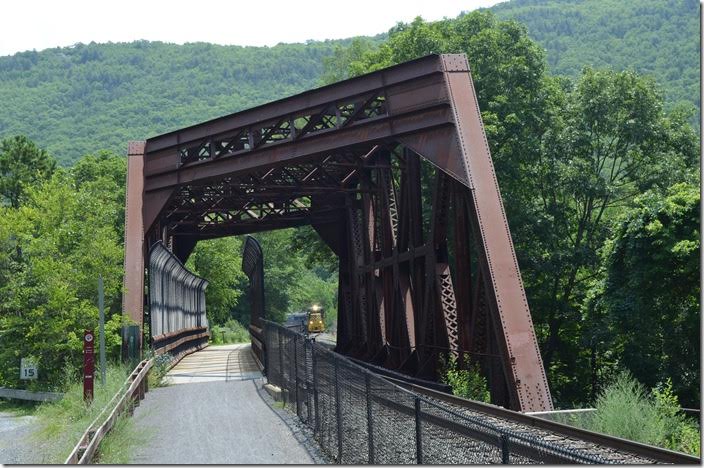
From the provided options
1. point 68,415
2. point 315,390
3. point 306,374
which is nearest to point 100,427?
point 315,390

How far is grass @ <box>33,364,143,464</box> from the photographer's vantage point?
16.0 meters

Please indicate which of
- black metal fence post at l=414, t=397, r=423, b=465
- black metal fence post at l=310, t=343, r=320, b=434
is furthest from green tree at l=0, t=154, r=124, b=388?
black metal fence post at l=414, t=397, r=423, b=465

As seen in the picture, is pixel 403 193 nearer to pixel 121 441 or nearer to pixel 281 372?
pixel 281 372

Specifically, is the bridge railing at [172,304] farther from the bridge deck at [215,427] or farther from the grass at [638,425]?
the grass at [638,425]

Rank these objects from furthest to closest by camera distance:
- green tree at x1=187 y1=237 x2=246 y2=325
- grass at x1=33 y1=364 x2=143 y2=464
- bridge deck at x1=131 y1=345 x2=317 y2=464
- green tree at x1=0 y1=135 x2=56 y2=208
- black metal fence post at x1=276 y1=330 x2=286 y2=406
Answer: green tree at x1=187 y1=237 x2=246 y2=325
green tree at x1=0 y1=135 x2=56 y2=208
black metal fence post at x1=276 y1=330 x2=286 y2=406
grass at x1=33 y1=364 x2=143 y2=464
bridge deck at x1=131 y1=345 x2=317 y2=464

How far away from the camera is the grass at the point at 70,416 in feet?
52.5

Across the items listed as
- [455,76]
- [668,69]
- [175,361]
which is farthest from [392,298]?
[668,69]

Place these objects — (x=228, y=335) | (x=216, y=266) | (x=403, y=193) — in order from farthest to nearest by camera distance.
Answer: (x=228, y=335) < (x=216, y=266) < (x=403, y=193)

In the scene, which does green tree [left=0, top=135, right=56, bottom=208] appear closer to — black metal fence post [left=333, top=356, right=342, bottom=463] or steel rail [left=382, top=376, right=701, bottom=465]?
black metal fence post [left=333, top=356, right=342, bottom=463]

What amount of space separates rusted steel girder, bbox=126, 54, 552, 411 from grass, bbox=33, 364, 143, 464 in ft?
21.2

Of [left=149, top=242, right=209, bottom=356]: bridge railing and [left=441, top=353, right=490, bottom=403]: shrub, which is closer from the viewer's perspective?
[left=441, top=353, right=490, bottom=403]: shrub

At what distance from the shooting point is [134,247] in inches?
1160

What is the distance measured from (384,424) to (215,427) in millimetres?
6703

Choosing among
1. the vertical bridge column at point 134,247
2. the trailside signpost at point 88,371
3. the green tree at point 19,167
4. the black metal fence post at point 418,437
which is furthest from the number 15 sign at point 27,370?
A: the green tree at point 19,167
